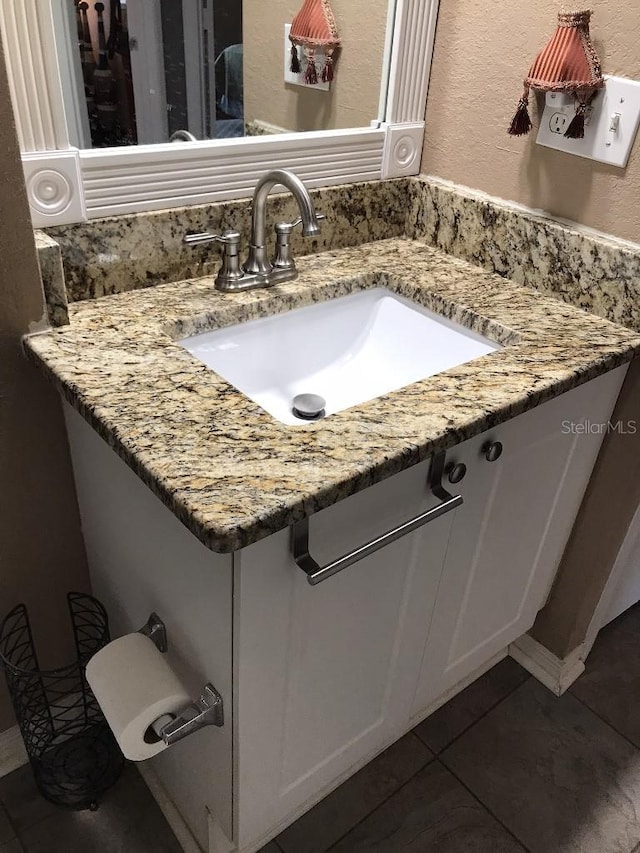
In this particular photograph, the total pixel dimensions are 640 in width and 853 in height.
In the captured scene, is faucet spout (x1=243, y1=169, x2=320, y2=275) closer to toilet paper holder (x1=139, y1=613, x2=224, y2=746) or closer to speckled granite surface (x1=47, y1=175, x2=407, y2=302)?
speckled granite surface (x1=47, y1=175, x2=407, y2=302)

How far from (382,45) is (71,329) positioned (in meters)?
0.72

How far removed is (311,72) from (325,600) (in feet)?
2.83

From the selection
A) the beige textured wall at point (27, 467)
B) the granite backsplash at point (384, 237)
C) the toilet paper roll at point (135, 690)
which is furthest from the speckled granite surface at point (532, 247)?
the toilet paper roll at point (135, 690)

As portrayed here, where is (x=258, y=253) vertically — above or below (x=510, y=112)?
below

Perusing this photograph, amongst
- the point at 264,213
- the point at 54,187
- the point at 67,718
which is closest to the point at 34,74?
the point at 54,187

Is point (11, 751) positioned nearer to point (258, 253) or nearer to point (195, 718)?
point (195, 718)

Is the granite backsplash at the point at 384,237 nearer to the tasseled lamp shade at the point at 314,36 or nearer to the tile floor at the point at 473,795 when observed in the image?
the tasseled lamp shade at the point at 314,36

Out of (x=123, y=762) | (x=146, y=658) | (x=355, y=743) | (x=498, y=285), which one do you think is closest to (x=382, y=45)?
(x=498, y=285)

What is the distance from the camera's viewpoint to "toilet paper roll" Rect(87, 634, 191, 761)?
866 millimetres

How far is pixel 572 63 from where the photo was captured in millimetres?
1000

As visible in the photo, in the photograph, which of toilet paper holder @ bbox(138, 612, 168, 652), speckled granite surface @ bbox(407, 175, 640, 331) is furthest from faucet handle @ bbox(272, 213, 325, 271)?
toilet paper holder @ bbox(138, 612, 168, 652)

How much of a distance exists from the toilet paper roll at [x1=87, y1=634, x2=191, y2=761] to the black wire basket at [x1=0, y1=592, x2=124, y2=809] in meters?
0.23

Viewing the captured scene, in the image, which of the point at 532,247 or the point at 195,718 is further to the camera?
the point at 532,247

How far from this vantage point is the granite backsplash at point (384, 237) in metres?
1.00
